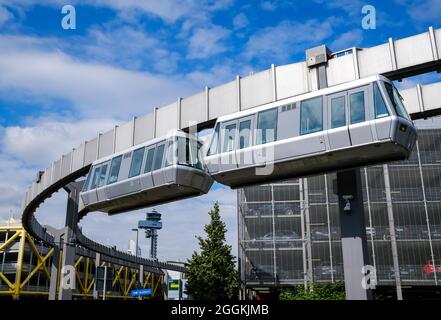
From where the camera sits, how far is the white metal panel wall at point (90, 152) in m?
21.6

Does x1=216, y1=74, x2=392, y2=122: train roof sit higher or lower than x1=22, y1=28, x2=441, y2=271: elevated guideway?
lower

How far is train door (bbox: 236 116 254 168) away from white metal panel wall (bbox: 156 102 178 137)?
169 inches

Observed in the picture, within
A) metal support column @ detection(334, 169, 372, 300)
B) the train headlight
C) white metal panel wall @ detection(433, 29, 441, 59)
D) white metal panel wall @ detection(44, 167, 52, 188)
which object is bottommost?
metal support column @ detection(334, 169, 372, 300)

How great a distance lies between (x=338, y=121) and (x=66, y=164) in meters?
16.2

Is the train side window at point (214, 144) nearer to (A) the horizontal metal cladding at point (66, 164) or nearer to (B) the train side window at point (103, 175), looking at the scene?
(B) the train side window at point (103, 175)

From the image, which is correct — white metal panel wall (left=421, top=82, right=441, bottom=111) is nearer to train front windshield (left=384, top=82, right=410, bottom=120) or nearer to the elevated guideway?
the elevated guideway

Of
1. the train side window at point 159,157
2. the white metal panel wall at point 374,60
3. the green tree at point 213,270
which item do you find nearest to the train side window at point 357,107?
the white metal panel wall at point 374,60

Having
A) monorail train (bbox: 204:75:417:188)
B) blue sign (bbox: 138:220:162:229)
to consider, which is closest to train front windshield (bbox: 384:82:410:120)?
monorail train (bbox: 204:75:417:188)

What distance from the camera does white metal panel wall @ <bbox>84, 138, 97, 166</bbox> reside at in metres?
21.6

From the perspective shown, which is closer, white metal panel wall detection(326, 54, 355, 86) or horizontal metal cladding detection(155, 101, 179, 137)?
white metal panel wall detection(326, 54, 355, 86)

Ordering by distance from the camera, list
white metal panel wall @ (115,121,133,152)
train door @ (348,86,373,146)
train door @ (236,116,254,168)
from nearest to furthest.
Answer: train door @ (348,86,373,146)
train door @ (236,116,254,168)
white metal panel wall @ (115,121,133,152)

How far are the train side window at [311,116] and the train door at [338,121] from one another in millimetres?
290

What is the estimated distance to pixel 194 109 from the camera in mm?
17719
